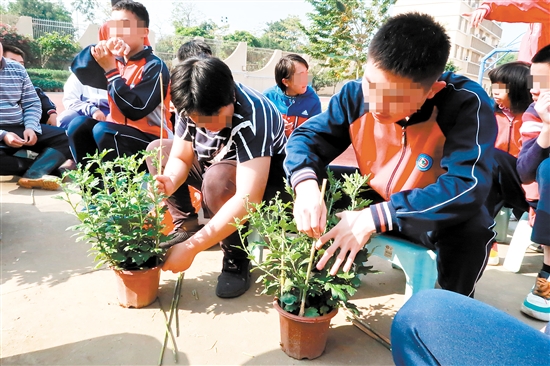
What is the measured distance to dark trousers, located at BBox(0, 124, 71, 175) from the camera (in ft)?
12.3

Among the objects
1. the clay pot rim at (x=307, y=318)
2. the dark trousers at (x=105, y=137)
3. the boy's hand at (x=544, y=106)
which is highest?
the boy's hand at (x=544, y=106)

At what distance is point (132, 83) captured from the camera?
2820 mm

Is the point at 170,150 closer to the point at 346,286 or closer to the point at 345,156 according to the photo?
the point at 346,286

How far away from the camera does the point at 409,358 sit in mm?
949

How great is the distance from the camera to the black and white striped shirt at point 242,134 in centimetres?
196

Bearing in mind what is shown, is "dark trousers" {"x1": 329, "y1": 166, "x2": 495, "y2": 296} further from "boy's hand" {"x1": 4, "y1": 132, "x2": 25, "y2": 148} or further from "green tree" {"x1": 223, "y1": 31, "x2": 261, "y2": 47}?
"green tree" {"x1": 223, "y1": 31, "x2": 261, "y2": 47}

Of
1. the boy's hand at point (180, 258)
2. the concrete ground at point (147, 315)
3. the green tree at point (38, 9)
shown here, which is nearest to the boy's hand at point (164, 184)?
the boy's hand at point (180, 258)

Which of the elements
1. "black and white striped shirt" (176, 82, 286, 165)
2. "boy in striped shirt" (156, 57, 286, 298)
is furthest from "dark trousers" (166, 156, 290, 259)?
"black and white striped shirt" (176, 82, 286, 165)

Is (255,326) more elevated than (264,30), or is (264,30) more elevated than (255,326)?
(264,30)

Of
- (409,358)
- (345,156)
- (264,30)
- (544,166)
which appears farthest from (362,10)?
(264,30)

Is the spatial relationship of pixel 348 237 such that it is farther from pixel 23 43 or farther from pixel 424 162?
pixel 23 43

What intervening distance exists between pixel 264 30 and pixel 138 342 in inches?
2145

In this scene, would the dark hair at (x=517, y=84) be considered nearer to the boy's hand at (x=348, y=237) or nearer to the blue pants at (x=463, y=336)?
the boy's hand at (x=348, y=237)

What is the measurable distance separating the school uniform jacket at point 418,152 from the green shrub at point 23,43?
2091 cm
